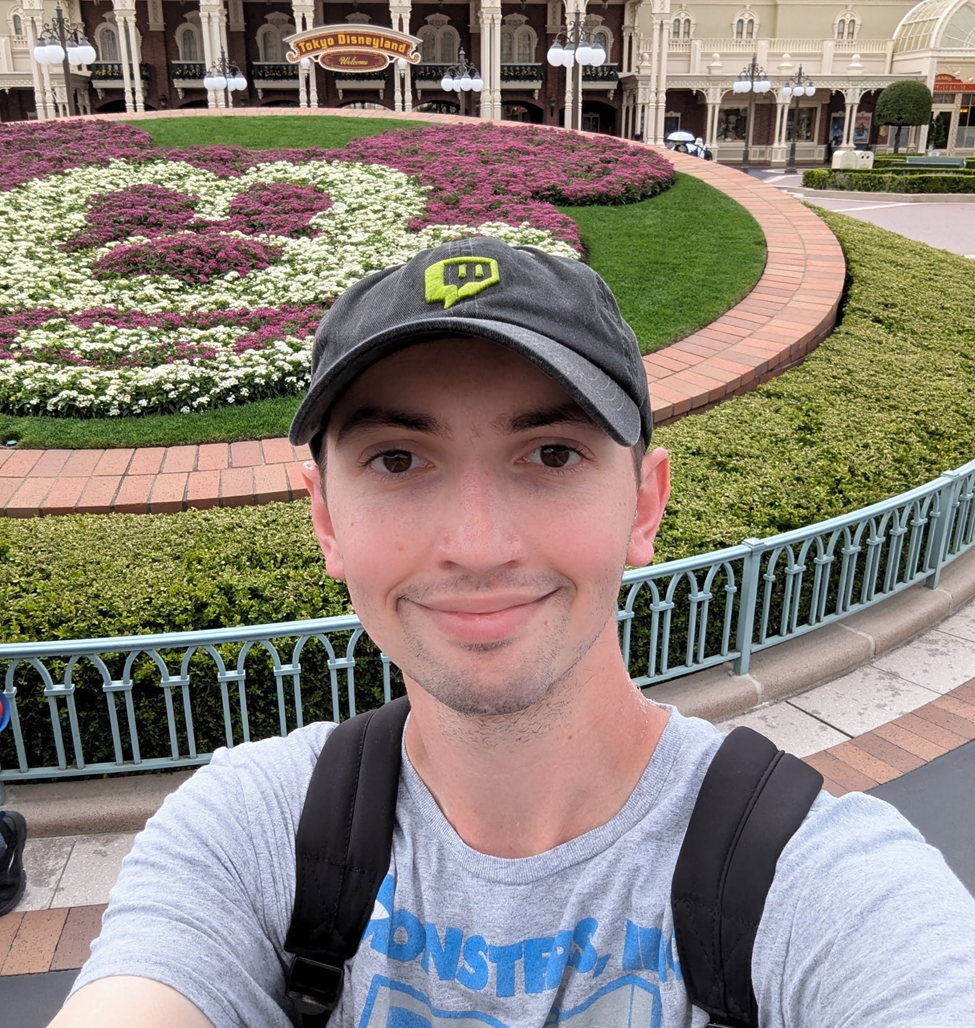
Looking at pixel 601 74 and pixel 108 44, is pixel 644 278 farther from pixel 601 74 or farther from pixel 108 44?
pixel 108 44

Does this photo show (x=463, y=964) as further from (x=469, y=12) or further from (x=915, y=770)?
(x=469, y=12)

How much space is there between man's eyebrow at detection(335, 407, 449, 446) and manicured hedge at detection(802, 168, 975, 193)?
91.7 ft

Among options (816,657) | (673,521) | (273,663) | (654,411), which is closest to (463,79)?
(654,411)

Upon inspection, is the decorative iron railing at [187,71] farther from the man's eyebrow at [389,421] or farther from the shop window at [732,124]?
the man's eyebrow at [389,421]

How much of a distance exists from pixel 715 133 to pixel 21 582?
41662mm

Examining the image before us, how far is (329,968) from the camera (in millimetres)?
A: 1147

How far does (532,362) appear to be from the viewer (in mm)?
1044

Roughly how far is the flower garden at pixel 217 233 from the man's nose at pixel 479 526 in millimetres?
5235

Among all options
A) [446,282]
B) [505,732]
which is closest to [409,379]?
[446,282]

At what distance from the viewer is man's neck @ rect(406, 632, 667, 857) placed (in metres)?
1.16

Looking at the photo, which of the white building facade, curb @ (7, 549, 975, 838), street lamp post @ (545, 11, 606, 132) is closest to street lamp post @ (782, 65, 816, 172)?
the white building facade

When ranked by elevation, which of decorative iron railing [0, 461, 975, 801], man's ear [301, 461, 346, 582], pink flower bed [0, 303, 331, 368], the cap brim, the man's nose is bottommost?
decorative iron railing [0, 461, 975, 801]

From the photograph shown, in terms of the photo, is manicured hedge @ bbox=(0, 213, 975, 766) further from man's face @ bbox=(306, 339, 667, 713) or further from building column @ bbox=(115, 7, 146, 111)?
building column @ bbox=(115, 7, 146, 111)

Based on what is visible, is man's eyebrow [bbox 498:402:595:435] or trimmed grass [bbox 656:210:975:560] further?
trimmed grass [bbox 656:210:975:560]
